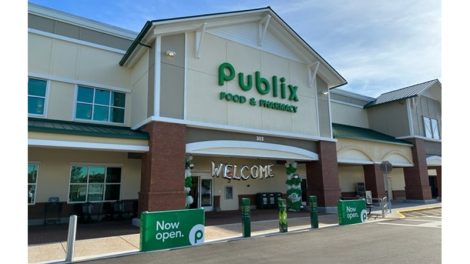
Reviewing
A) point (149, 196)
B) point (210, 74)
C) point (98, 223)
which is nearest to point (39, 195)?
point (98, 223)

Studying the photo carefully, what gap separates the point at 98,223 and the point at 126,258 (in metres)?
7.23

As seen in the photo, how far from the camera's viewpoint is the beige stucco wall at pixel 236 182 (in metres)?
18.9

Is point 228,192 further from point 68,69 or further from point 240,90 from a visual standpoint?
point 68,69

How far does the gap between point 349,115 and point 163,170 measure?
2013 centimetres

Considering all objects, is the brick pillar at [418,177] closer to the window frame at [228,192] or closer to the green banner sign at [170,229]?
the window frame at [228,192]

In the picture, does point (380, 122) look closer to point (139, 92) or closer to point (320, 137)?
point (320, 137)

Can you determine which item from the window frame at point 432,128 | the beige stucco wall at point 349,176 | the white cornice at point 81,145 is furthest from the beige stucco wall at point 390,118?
the white cornice at point 81,145

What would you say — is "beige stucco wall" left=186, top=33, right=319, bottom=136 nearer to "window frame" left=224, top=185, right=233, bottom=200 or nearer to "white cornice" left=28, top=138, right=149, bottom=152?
"white cornice" left=28, top=138, right=149, bottom=152

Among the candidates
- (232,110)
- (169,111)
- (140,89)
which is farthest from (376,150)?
(140,89)

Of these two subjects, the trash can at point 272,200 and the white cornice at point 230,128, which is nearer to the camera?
the white cornice at point 230,128

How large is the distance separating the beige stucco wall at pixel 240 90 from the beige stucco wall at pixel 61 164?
5.07 meters

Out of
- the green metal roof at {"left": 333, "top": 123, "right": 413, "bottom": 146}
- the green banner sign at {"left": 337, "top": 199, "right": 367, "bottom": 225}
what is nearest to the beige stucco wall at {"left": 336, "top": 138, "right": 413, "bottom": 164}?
the green metal roof at {"left": 333, "top": 123, "right": 413, "bottom": 146}

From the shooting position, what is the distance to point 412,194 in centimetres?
2581

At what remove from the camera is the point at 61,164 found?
1445 cm
